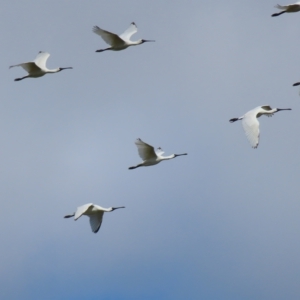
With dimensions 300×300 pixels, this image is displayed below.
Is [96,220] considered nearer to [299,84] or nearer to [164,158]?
[164,158]

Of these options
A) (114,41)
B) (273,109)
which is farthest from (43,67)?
(273,109)

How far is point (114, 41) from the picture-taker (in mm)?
29688

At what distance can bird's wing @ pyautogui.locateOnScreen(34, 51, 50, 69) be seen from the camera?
1218 inches

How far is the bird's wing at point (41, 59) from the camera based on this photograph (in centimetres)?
3094

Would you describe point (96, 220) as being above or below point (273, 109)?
below

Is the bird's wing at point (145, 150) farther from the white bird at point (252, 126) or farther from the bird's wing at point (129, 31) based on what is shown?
the bird's wing at point (129, 31)

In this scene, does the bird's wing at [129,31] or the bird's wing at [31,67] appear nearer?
the bird's wing at [31,67]

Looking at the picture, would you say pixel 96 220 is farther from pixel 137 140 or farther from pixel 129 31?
pixel 129 31

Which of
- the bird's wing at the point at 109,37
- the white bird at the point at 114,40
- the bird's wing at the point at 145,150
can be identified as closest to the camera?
the bird's wing at the point at 145,150

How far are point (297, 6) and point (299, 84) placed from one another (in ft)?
7.95

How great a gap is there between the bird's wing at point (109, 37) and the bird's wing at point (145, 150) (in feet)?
9.49

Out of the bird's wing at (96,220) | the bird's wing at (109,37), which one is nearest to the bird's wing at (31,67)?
the bird's wing at (109,37)

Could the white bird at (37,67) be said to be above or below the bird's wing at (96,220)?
above

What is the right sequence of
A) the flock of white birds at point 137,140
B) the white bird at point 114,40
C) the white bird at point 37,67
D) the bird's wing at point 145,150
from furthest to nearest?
the white bird at point 37,67 → the white bird at point 114,40 → the bird's wing at point 145,150 → the flock of white birds at point 137,140
